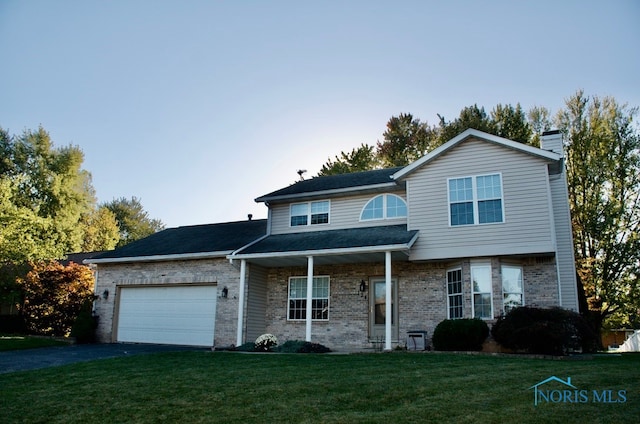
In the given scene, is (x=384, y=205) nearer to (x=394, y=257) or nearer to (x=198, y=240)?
(x=394, y=257)

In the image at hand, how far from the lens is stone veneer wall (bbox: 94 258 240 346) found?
56.6ft

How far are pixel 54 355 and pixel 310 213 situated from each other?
30.5ft

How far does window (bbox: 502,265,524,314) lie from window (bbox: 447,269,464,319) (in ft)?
4.06

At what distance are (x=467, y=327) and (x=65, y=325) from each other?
54.2 feet

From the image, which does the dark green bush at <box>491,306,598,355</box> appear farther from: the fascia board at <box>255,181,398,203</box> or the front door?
the fascia board at <box>255,181,398,203</box>

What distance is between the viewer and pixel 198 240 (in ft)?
65.3

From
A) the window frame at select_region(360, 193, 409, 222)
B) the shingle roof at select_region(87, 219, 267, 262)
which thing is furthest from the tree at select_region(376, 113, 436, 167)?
the window frame at select_region(360, 193, 409, 222)

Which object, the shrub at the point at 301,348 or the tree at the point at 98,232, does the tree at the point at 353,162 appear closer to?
the shrub at the point at 301,348

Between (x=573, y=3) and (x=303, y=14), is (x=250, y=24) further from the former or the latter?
(x=573, y=3)

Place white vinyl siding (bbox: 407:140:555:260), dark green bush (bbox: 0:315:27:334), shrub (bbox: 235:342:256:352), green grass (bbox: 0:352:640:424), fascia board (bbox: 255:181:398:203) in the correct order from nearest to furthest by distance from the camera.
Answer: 1. green grass (bbox: 0:352:640:424)
2. white vinyl siding (bbox: 407:140:555:260)
3. shrub (bbox: 235:342:256:352)
4. fascia board (bbox: 255:181:398:203)
5. dark green bush (bbox: 0:315:27:334)

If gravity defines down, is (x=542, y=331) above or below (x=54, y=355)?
above

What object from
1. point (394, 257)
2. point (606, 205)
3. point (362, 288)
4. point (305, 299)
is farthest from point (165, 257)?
point (606, 205)

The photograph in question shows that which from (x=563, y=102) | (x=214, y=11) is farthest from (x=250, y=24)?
(x=563, y=102)

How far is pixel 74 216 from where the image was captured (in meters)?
38.2
